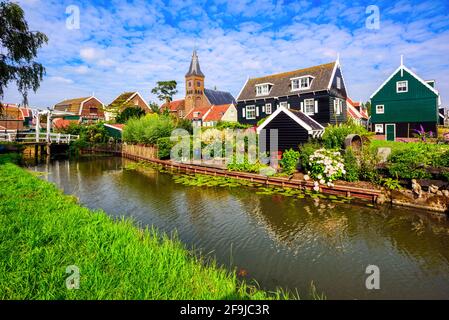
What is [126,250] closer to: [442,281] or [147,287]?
[147,287]

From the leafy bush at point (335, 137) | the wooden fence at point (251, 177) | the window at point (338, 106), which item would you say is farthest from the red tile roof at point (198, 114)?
the leafy bush at point (335, 137)

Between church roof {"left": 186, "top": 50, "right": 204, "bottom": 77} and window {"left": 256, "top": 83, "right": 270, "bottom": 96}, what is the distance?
41.4 m

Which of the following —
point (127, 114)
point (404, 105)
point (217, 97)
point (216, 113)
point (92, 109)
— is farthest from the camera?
point (217, 97)

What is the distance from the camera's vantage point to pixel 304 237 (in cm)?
920

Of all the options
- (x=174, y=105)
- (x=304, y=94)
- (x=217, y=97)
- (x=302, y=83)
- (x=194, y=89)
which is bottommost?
(x=304, y=94)

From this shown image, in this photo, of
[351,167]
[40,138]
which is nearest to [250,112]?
[351,167]

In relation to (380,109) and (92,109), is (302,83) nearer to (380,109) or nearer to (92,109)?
(380,109)

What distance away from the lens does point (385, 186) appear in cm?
1312

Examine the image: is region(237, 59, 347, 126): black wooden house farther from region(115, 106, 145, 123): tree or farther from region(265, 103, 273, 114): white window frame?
region(115, 106, 145, 123): tree

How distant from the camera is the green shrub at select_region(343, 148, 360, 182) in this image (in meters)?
14.3

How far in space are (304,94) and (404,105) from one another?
35.5 feet

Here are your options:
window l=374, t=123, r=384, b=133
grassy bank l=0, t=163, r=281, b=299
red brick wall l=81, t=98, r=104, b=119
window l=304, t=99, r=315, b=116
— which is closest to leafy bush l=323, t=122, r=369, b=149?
window l=304, t=99, r=315, b=116

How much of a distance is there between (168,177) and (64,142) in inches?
991
